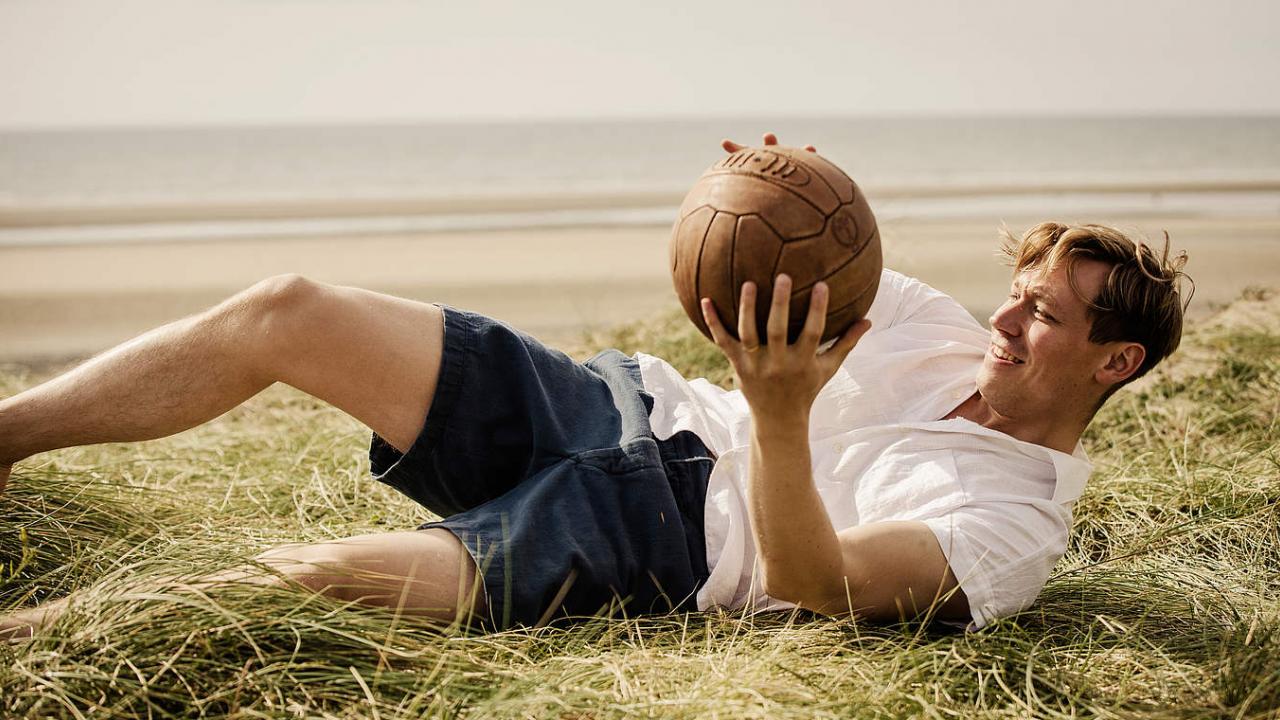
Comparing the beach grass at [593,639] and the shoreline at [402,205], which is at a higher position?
the shoreline at [402,205]

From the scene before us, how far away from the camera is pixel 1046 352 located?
2.53m

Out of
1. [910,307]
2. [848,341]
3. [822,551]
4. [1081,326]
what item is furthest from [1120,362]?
[822,551]

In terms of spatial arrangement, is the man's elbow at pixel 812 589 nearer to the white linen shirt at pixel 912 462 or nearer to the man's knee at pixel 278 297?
the white linen shirt at pixel 912 462

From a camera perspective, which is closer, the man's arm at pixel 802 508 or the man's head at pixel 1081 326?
the man's arm at pixel 802 508

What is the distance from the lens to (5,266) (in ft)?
37.0

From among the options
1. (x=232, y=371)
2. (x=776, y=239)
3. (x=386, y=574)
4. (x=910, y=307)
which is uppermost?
(x=776, y=239)

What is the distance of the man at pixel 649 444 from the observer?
222cm

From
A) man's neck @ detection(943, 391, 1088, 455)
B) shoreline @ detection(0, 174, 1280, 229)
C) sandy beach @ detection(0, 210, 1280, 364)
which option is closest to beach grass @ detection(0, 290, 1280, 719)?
man's neck @ detection(943, 391, 1088, 455)

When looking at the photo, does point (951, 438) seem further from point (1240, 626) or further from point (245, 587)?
point (245, 587)

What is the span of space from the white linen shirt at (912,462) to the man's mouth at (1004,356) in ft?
0.41

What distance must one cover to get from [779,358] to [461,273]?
9.15 meters

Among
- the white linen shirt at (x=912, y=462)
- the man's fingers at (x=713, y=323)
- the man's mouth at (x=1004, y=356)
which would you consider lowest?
the white linen shirt at (x=912, y=462)

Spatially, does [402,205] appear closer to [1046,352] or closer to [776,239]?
[1046,352]

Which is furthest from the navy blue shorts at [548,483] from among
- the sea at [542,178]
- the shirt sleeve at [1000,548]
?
the sea at [542,178]
